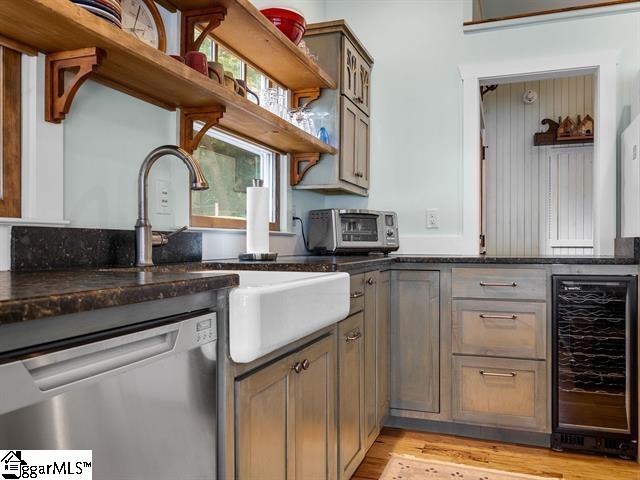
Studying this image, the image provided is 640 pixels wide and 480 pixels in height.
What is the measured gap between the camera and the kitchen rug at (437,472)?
85.8 inches

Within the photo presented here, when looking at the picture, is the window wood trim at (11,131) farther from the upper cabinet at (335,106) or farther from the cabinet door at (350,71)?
the cabinet door at (350,71)

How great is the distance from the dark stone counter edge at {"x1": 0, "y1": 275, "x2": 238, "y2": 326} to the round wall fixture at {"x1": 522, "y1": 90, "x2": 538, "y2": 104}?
15.1ft

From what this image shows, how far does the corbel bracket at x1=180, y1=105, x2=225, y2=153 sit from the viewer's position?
188 centimetres

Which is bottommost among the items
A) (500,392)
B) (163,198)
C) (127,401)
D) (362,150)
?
(500,392)

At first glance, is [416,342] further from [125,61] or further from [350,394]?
[125,61]

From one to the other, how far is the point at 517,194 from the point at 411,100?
6.68 ft

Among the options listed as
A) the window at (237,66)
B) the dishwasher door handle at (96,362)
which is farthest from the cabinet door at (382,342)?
the dishwasher door handle at (96,362)

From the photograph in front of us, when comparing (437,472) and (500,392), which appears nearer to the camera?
(437,472)

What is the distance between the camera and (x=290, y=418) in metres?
1.35

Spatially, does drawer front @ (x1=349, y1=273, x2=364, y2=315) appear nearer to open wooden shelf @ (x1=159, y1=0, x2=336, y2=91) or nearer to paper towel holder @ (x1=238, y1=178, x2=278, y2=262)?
paper towel holder @ (x1=238, y1=178, x2=278, y2=262)

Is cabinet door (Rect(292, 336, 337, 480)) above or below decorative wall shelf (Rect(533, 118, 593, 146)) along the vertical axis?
below

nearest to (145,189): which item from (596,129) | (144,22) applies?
(144,22)

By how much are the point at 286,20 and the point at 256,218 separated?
3.10 ft

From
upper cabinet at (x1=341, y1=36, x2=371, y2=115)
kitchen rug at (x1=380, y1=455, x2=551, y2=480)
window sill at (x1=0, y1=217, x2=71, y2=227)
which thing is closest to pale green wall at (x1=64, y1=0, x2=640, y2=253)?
upper cabinet at (x1=341, y1=36, x2=371, y2=115)
